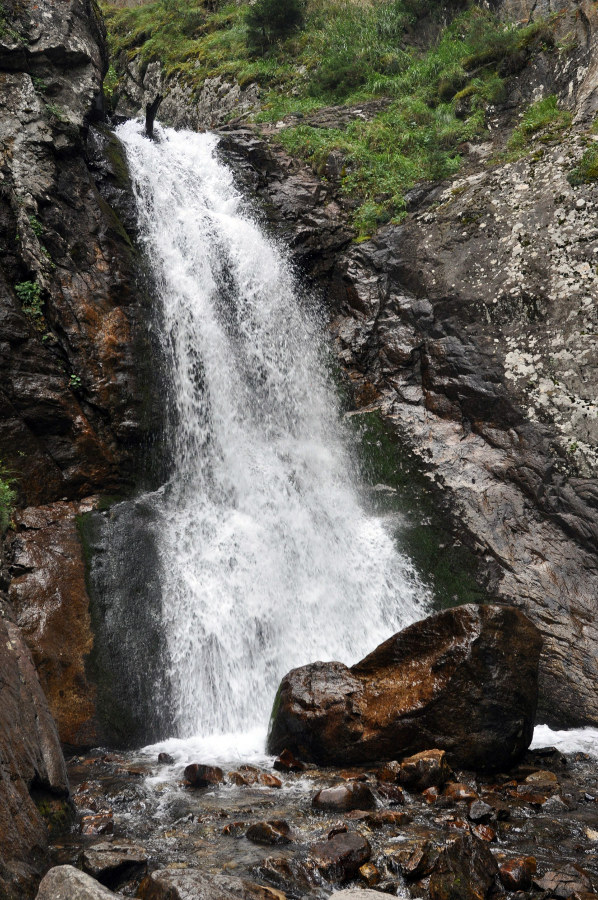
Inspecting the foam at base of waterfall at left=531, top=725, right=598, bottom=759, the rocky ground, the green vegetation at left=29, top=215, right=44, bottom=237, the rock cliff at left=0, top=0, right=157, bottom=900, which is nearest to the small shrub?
the rock cliff at left=0, top=0, right=157, bottom=900

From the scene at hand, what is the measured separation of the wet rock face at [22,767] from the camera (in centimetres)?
343

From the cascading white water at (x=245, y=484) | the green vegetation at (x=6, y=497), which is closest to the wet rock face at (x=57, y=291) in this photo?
the green vegetation at (x=6, y=497)

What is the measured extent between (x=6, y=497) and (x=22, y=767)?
4161 mm

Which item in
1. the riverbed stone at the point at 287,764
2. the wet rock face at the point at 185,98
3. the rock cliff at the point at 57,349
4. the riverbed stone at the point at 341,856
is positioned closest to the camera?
the riverbed stone at the point at 341,856

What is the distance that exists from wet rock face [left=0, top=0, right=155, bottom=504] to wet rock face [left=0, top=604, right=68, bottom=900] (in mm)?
3749

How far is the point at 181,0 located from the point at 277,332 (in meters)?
22.1

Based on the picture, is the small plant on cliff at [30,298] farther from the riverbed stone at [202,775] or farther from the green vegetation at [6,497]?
the riverbed stone at [202,775]

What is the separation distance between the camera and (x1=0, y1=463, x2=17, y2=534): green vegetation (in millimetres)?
7332

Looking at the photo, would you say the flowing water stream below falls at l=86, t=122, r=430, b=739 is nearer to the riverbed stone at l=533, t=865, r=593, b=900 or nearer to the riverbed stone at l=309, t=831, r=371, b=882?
the riverbed stone at l=309, t=831, r=371, b=882

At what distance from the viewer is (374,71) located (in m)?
17.8

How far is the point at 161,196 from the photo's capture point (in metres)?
12.3

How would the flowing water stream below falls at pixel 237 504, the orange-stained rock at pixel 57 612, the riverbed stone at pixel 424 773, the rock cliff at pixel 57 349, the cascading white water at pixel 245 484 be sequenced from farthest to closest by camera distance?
1. the cascading white water at pixel 245 484
2. the flowing water stream below falls at pixel 237 504
3. the rock cliff at pixel 57 349
4. the orange-stained rock at pixel 57 612
5. the riverbed stone at pixel 424 773

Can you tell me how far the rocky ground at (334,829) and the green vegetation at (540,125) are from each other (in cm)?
1095

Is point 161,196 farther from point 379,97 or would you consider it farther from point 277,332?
point 379,97
